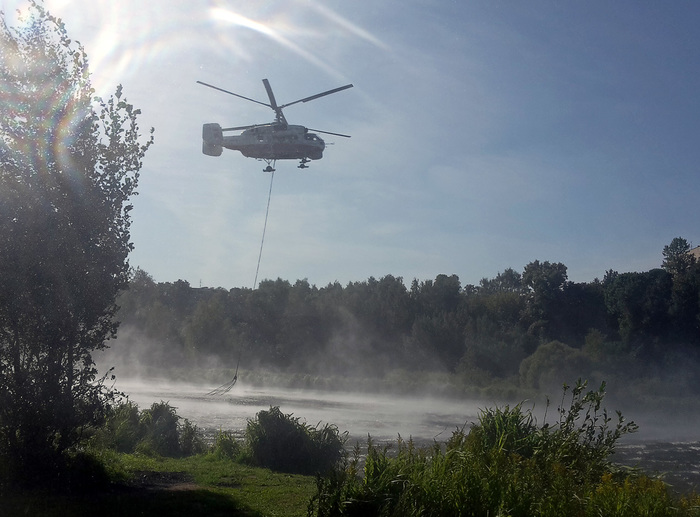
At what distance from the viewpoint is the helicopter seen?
25.6 meters

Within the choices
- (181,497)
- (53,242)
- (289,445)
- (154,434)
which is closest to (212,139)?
(154,434)

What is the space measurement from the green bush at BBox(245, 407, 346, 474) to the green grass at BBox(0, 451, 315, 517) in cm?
217

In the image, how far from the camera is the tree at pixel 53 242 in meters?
Result: 10.0

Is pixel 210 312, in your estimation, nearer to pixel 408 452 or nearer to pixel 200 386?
pixel 200 386

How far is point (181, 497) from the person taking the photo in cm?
995

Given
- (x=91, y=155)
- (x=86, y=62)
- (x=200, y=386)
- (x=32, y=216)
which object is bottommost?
(x=200, y=386)

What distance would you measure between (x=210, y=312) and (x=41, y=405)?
2016 inches

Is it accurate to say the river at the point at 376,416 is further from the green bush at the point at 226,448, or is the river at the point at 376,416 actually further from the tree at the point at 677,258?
the tree at the point at 677,258

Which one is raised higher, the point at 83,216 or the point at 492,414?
the point at 83,216

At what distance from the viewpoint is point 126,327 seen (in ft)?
199

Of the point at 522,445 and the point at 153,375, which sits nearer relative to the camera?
the point at 522,445

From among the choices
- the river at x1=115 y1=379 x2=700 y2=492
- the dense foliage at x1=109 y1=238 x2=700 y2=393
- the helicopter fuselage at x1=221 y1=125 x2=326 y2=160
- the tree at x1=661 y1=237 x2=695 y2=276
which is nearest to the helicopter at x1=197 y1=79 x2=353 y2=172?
the helicopter fuselage at x1=221 y1=125 x2=326 y2=160

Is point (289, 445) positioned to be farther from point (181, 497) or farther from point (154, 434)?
point (181, 497)

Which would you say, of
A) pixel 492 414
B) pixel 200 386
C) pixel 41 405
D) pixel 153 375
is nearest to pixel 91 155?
pixel 41 405
